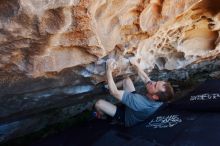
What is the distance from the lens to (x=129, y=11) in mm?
2629

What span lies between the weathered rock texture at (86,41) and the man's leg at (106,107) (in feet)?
0.66

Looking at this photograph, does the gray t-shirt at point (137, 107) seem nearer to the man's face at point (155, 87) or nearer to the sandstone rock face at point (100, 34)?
the man's face at point (155, 87)

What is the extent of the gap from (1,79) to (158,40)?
138 cm

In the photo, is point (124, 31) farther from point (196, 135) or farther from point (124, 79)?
point (196, 135)

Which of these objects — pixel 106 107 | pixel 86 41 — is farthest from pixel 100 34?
pixel 106 107

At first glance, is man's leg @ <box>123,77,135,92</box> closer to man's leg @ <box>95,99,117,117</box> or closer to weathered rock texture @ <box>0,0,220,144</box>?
weathered rock texture @ <box>0,0,220,144</box>

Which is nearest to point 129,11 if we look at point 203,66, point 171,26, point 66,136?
point 171,26

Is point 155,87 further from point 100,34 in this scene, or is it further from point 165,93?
point 100,34

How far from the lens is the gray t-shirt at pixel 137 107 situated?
324 centimetres

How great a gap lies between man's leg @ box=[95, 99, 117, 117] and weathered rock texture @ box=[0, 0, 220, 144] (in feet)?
0.66

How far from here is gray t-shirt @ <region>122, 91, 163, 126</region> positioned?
324cm

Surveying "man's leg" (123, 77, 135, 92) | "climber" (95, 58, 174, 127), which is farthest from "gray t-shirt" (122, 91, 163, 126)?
"man's leg" (123, 77, 135, 92)

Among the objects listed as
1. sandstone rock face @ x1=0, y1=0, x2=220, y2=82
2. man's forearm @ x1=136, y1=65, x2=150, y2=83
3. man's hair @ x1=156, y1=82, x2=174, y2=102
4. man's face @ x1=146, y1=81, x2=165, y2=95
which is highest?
sandstone rock face @ x1=0, y1=0, x2=220, y2=82


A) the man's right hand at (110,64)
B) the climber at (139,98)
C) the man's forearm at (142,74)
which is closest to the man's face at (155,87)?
the climber at (139,98)
